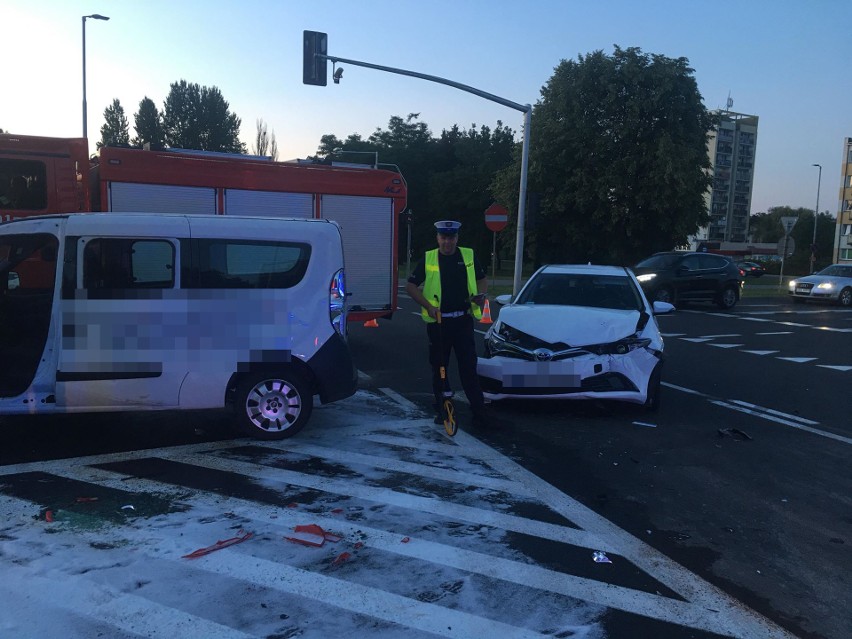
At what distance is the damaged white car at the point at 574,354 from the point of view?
6.73 m

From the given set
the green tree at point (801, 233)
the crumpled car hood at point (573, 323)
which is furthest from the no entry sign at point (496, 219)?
the green tree at point (801, 233)

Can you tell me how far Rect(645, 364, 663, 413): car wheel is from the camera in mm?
7188

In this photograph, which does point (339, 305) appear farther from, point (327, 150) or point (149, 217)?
point (327, 150)

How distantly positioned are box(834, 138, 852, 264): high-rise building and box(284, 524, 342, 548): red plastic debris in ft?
327

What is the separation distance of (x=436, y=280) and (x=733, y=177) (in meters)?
141

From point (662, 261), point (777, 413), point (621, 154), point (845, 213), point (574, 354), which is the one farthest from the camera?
point (845, 213)

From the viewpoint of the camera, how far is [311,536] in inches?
159

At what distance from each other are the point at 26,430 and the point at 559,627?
17.2 feet

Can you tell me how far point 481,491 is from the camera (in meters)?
4.90

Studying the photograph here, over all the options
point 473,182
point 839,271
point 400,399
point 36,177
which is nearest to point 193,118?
point 473,182

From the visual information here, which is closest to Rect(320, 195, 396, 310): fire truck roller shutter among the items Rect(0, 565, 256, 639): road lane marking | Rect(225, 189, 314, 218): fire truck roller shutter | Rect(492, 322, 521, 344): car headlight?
Rect(225, 189, 314, 218): fire truck roller shutter

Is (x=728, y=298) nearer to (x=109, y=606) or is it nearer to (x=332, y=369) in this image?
(x=332, y=369)

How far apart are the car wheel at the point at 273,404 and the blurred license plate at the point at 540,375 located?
6.85ft

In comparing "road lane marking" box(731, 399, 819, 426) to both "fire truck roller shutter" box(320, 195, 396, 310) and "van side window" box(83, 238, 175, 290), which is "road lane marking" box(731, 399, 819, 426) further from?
"van side window" box(83, 238, 175, 290)
